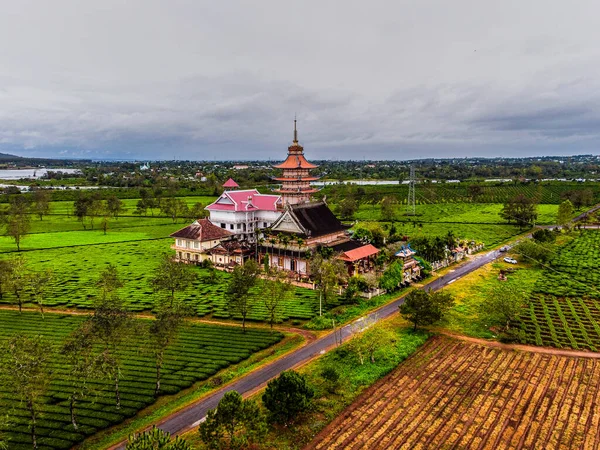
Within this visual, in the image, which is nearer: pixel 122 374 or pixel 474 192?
pixel 122 374

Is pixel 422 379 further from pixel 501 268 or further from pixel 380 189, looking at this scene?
pixel 380 189

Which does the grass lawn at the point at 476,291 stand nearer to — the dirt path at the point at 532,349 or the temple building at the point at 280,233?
the dirt path at the point at 532,349

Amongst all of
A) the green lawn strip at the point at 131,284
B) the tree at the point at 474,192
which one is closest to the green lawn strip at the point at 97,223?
the green lawn strip at the point at 131,284

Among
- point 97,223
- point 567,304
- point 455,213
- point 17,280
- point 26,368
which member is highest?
point 455,213

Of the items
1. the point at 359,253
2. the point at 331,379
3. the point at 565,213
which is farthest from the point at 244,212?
the point at 565,213

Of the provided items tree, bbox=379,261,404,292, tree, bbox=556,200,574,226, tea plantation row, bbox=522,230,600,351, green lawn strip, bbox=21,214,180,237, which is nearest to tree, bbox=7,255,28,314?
tree, bbox=379,261,404,292

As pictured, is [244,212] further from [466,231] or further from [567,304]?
[466,231]

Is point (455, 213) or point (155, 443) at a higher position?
point (455, 213)

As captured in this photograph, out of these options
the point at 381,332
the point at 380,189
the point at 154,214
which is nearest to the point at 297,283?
the point at 381,332
